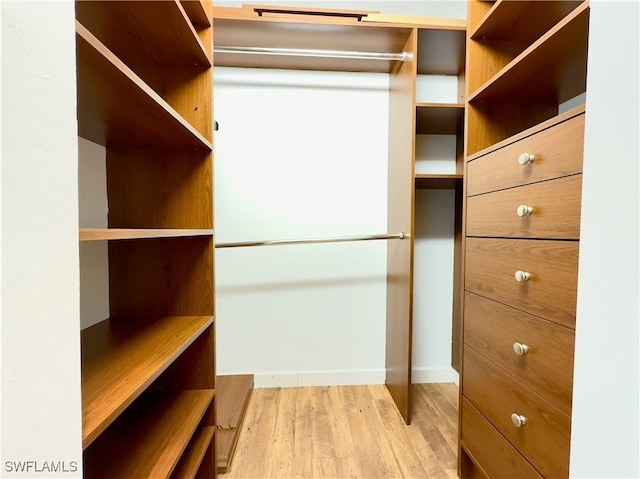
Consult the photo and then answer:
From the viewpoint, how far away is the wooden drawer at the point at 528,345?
2.19 ft

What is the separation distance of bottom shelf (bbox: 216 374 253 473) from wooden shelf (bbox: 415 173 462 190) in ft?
4.78

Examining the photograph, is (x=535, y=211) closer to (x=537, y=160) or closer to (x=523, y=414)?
(x=537, y=160)

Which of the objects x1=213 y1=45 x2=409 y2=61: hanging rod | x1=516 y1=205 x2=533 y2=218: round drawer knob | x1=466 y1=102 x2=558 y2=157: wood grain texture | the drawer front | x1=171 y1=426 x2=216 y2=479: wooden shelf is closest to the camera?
the drawer front

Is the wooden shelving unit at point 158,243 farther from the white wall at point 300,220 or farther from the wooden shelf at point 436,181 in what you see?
the wooden shelf at point 436,181

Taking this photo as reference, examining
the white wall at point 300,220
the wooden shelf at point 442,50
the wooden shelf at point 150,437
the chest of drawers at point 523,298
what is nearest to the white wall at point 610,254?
the chest of drawers at point 523,298

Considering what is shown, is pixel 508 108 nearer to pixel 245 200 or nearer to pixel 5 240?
pixel 245 200

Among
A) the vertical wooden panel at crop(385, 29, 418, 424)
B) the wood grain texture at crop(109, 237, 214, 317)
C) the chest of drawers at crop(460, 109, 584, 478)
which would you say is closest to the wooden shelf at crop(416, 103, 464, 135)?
the vertical wooden panel at crop(385, 29, 418, 424)

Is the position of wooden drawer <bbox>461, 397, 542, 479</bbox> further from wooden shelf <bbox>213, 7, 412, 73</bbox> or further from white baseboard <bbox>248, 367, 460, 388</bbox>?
wooden shelf <bbox>213, 7, 412, 73</bbox>

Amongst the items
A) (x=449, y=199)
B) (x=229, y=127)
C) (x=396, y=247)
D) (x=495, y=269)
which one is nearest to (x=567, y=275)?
(x=495, y=269)

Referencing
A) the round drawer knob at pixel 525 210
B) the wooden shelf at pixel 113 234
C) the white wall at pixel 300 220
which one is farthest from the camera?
the white wall at pixel 300 220

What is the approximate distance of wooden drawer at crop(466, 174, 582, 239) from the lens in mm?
648

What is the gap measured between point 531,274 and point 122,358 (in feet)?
3.59

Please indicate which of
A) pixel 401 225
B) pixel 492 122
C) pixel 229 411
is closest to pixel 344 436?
pixel 229 411

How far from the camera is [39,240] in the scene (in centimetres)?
36
